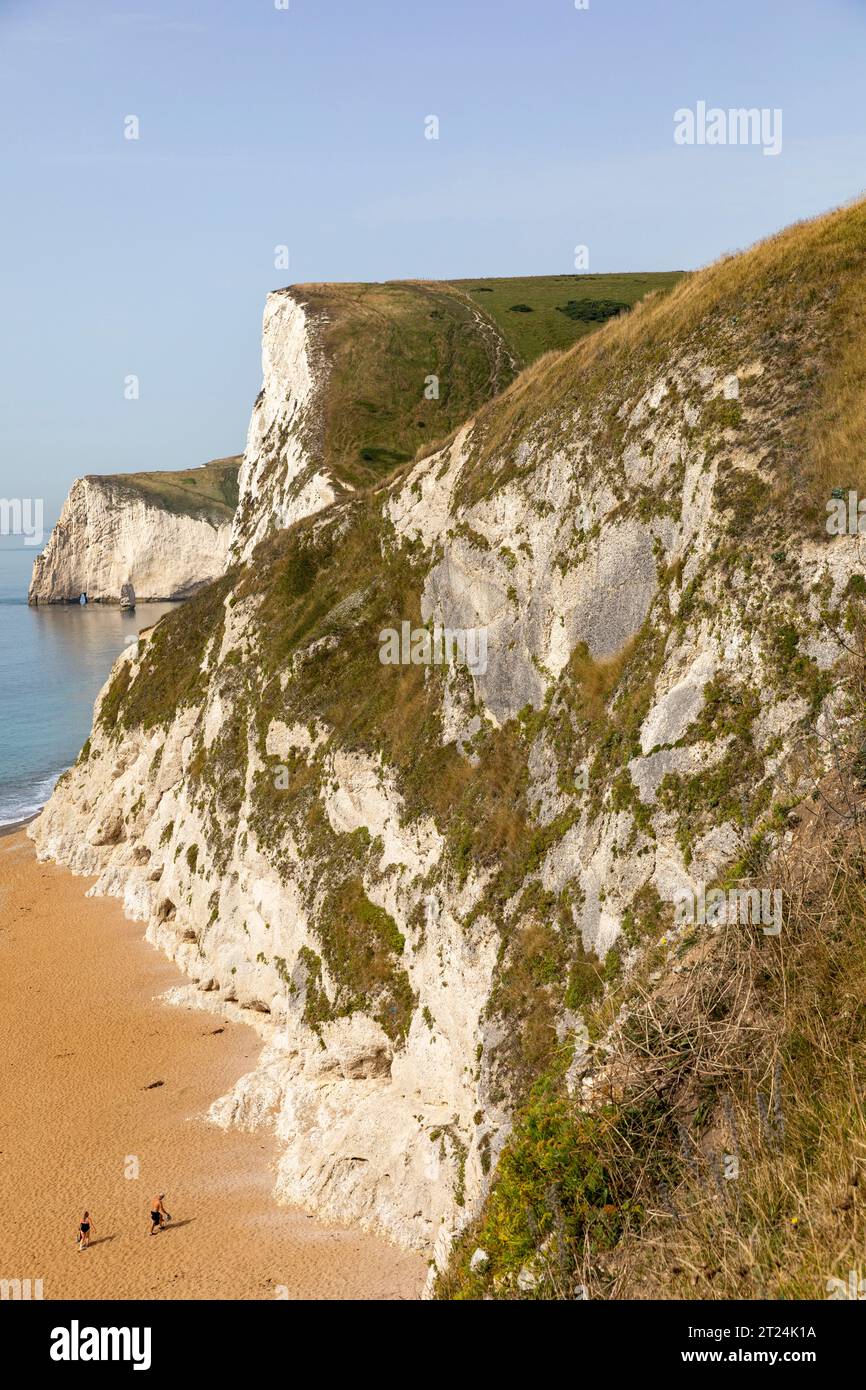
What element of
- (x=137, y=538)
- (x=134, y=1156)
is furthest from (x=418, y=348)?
(x=137, y=538)

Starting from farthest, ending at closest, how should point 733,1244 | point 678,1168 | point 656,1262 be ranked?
point 678,1168 < point 656,1262 < point 733,1244

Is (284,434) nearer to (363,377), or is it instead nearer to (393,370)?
(363,377)

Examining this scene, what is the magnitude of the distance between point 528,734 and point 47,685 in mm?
95038

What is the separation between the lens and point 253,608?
4825 cm

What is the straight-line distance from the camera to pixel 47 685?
111875mm

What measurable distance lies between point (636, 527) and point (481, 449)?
42.0 ft

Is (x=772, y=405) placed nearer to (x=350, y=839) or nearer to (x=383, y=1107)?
(x=350, y=839)

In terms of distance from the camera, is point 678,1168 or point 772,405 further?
point 772,405

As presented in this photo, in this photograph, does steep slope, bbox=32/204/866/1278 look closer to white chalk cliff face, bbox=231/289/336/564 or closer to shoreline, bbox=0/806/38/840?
shoreline, bbox=0/806/38/840

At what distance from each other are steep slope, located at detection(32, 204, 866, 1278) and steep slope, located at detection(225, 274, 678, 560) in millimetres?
28602

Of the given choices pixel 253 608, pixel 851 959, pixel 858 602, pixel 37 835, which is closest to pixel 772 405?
pixel 858 602

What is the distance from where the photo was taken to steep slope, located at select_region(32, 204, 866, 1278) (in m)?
20.8

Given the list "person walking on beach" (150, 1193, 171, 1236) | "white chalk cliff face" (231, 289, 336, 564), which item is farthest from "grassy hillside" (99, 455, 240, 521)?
"person walking on beach" (150, 1193, 171, 1236)

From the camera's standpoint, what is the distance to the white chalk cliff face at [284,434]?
2736 inches
